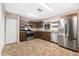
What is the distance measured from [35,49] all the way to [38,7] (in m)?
0.84

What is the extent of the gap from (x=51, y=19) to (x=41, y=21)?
230 mm

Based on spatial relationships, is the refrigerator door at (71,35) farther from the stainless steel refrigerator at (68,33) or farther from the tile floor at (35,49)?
the tile floor at (35,49)

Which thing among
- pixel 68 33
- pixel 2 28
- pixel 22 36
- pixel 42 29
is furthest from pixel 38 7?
pixel 68 33

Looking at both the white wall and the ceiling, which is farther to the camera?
the ceiling

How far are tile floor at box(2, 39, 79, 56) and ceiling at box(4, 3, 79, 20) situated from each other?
0.55 m

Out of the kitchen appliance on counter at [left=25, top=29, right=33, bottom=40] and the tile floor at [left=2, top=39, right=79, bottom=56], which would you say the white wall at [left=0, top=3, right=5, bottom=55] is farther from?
the kitchen appliance on counter at [left=25, top=29, right=33, bottom=40]

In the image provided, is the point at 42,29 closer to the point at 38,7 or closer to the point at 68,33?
the point at 38,7

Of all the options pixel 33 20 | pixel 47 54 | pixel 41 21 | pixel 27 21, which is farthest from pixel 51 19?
pixel 47 54

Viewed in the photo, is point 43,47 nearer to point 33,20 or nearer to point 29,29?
point 29,29

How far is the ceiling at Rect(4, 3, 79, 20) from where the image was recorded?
1.71 meters

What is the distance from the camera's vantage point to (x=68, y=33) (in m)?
2.18

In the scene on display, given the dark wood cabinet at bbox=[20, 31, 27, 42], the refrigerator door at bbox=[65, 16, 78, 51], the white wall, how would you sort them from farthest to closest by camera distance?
the refrigerator door at bbox=[65, 16, 78, 51]
the dark wood cabinet at bbox=[20, 31, 27, 42]
the white wall

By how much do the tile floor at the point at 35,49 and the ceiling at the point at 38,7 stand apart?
547 millimetres

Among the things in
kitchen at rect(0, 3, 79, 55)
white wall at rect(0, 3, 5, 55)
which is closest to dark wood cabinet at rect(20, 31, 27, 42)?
kitchen at rect(0, 3, 79, 55)
